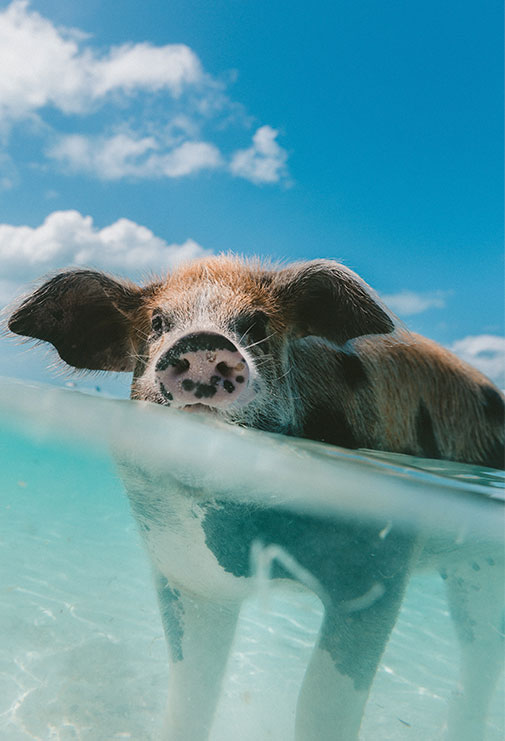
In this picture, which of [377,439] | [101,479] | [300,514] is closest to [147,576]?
[101,479]

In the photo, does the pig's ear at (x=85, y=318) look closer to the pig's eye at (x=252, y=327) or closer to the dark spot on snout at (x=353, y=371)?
the pig's eye at (x=252, y=327)

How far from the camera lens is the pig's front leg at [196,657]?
9.59ft

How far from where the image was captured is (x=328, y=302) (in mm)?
3559

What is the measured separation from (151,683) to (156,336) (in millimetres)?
1927

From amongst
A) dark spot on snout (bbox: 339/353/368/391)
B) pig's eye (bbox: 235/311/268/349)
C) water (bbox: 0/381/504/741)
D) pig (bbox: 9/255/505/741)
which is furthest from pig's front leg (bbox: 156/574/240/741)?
dark spot on snout (bbox: 339/353/368/391)

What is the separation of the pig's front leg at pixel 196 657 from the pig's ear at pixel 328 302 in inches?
65.3

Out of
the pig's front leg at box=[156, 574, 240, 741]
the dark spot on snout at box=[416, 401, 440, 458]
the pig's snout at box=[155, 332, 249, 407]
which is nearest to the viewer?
the pig's snout at box=[155, 332, 249, 407]

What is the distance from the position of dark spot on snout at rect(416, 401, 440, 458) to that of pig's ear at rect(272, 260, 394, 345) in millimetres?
876

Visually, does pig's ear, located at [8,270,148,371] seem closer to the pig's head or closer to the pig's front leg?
the pig's head

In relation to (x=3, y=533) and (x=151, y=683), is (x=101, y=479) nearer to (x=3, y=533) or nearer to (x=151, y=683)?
(x=3, y=533)

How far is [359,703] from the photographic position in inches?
102

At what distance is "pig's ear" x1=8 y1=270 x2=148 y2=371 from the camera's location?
3512 mm

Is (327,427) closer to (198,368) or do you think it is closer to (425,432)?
(425,432)

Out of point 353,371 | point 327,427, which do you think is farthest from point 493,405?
point 327,427
